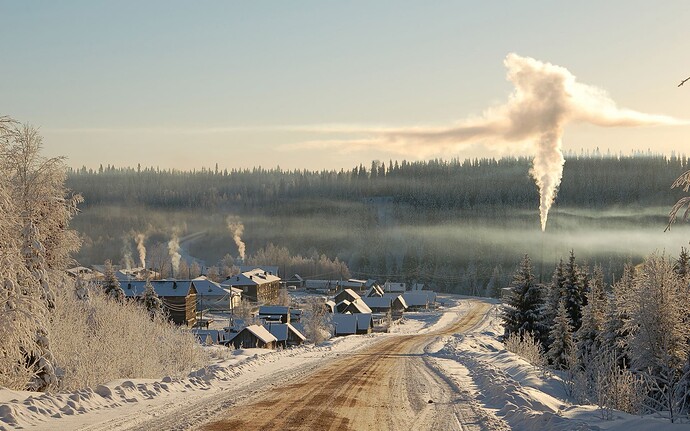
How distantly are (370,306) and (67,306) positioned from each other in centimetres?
9460

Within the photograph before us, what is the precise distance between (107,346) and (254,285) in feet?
319

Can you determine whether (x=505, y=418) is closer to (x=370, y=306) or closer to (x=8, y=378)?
(x=8, y=378)

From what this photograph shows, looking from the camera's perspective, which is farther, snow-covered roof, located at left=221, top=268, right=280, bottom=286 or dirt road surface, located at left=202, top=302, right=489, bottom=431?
snow-covered roof, located at left=221, top=268, right=280, bottom=286

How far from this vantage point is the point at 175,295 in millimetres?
92625

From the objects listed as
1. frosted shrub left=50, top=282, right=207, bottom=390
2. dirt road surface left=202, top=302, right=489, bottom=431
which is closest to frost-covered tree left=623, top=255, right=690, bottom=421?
dirt road surface left=202, top=302, right=489, bottom=431

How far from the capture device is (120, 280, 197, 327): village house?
302 ft

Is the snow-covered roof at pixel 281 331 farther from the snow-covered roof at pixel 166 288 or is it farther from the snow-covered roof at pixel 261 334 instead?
the snow-covered roof at pixel 166 288

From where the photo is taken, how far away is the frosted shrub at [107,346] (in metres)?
28.2

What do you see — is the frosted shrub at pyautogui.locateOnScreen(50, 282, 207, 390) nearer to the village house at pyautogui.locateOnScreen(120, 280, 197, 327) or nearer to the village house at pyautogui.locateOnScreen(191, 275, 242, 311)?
the village house at pyautogui.locateOnScreen(120, 280, 197, 327)

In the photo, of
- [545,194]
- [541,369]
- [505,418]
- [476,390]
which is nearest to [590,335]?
[541,369]

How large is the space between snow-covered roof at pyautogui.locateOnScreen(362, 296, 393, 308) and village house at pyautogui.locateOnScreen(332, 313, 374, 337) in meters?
32.8

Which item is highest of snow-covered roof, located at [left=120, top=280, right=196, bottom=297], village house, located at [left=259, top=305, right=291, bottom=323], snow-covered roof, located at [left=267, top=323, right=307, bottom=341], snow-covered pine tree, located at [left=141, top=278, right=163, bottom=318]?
snow-covered pine tree, located at [left=141, top=278, right=163, bottom=318]

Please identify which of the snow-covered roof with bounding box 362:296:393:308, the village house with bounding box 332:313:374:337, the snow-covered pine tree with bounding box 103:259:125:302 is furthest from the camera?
the snow-covered roof with bounding box 362:296:393:308

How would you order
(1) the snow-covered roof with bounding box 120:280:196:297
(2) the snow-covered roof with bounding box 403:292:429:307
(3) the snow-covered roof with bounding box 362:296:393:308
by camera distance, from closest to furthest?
(1) the snow-covered roof with bounding box 120:280:196:297 → (3) the snow-covered roof with bounding box 362:296:393:308 → (2) the snow-covered roof with bounding box 403:292:429:307
